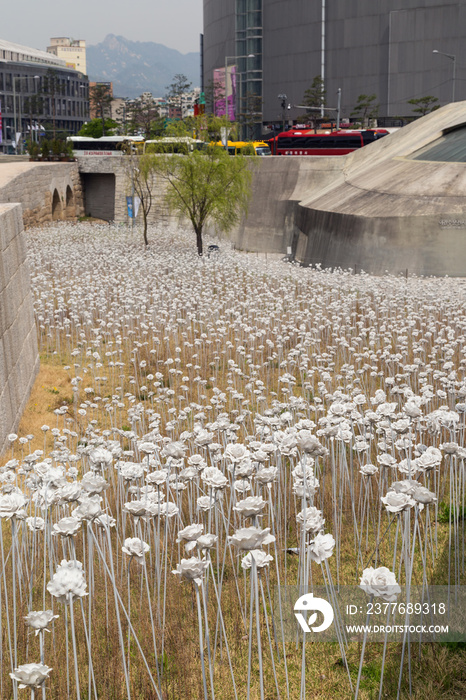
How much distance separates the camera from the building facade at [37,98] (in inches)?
4080

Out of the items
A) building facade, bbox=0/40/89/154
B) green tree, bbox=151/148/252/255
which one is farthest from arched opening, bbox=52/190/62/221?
building facade, bbox=0/40/89/154

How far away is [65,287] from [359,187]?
1157 centimetres

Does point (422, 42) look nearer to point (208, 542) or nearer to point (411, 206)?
point (411, 206)

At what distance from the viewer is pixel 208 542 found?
3.46 m

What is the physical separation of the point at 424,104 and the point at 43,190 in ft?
154

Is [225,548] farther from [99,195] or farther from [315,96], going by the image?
[315,96]

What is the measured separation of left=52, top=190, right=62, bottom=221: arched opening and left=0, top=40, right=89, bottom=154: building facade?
53.5 metres

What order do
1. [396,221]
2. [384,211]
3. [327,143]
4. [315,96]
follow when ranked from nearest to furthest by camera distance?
[396,221]
[384,211]
[327,143]
[315,96]

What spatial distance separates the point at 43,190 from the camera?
1404 inches

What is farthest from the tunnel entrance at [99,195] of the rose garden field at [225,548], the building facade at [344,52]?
the rose garden field at [225,548]

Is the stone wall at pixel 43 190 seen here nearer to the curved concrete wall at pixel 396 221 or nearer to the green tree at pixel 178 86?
the curved concrete wall at pixel 396 221

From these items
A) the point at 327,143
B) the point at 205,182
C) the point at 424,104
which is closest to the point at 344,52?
the point at 424,104

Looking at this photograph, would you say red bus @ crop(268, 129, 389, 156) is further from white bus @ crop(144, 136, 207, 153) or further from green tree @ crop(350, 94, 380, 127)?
green tree @ crop(350, 94, 380, 127)

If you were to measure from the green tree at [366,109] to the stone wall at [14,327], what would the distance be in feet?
204
